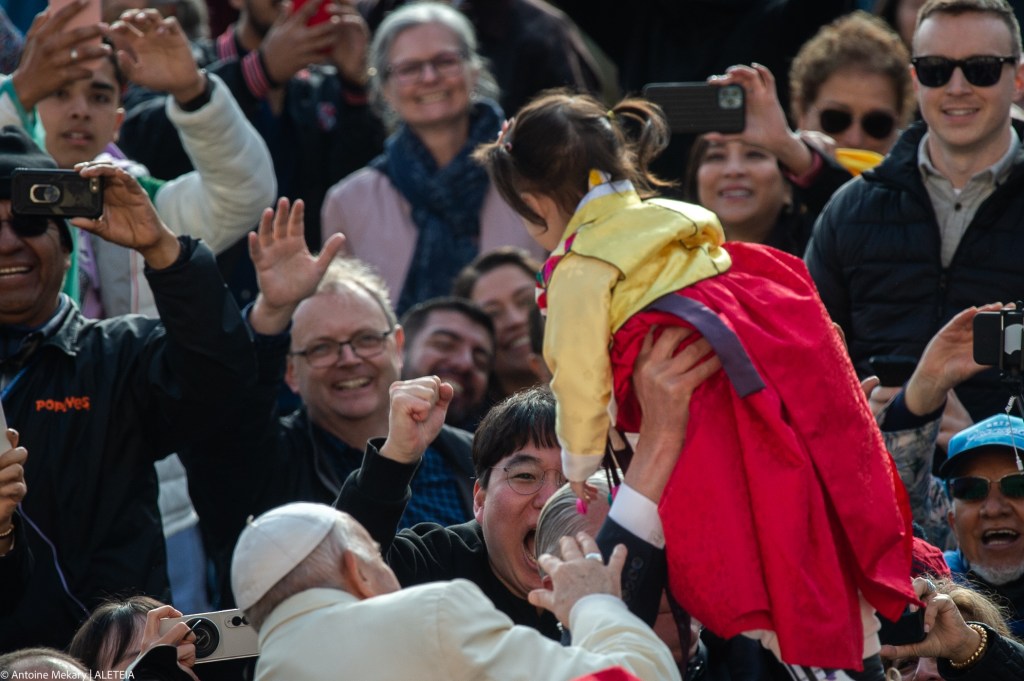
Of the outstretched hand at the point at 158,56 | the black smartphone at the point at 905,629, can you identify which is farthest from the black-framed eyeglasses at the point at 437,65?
the black smartphone at the point at 905,629

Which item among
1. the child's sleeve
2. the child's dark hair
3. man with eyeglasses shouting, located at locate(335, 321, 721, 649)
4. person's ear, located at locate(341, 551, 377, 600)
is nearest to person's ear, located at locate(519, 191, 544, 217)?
the child's dark hair

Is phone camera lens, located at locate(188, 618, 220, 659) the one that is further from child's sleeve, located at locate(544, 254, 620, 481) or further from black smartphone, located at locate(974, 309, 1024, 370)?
black smartphone, located at locate(974, 309, 1024, 370)

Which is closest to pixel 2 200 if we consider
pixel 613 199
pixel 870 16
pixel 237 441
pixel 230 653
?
pixel 237 441

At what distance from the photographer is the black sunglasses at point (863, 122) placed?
6941 millimetres

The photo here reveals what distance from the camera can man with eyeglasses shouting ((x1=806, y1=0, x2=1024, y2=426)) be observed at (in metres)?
5.48

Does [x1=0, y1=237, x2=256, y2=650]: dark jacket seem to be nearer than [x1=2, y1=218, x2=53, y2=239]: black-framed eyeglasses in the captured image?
Yes

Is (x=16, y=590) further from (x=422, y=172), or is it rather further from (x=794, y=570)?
(x=422, y=172)

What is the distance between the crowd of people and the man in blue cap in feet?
0.04

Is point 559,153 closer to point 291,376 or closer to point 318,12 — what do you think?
point 291,376

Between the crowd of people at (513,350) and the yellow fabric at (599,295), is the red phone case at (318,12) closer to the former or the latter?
the crowd of people at (513,350)

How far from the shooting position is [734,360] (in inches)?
145

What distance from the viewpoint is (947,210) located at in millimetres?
Result: 5598

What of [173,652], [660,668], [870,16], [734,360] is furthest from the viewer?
[870,16]

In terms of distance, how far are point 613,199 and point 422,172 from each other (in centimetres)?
343
